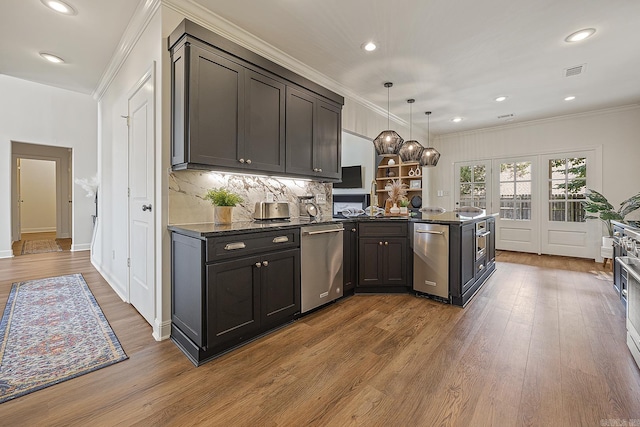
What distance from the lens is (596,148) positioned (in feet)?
17.3

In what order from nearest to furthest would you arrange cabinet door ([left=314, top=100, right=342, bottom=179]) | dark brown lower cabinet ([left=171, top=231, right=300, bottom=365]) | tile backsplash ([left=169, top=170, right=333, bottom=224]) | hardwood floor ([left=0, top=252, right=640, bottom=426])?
hardwood floor ([left=0, top=252, right=640, bottom=426]) → dark brown lower cabinet ([left=171, top=231, right=300, bottom=365]) → tile backsplash ([left=169, top=170, right=333, bottom=224]) → cabinet door ([left=314, top=100, right=342, bottom=179])

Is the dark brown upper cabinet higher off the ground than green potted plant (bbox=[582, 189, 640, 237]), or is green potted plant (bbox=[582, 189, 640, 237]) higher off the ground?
the dark brown upper cabinet

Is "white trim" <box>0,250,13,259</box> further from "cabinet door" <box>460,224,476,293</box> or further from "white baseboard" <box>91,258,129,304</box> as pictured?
"cabinet door" <box>460,224,476,293</box>

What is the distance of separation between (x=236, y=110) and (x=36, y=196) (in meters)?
9.89

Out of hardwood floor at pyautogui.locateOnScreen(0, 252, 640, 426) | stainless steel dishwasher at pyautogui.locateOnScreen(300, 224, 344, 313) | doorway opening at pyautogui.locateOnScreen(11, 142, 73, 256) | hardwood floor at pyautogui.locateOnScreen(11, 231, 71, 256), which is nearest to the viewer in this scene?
hardwood floor at pyautogui.locateOnScreen(0, 252, 640, 426)

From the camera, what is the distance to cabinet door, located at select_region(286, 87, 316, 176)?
292 cm

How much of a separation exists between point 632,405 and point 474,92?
13.8 ft

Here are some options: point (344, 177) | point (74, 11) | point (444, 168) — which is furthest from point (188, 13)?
point (444, 168)

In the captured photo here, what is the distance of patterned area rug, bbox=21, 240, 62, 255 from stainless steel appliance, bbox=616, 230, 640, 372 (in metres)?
8.57

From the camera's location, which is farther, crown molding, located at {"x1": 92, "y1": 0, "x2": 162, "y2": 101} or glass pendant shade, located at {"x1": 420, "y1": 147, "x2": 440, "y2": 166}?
glass pendant shade, located at {"x1": 420, "y1": 147, "x2": 440, "y2": 166}

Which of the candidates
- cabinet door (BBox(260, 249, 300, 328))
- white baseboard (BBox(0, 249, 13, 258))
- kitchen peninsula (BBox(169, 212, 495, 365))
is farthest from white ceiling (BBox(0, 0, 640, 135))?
white baseboard (BBox(0, 249, 13, 258))

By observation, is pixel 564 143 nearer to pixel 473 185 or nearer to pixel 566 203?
pixel 566 203

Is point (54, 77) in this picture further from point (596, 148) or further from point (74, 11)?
point (596, 148)

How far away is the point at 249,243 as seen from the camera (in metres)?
2.14
